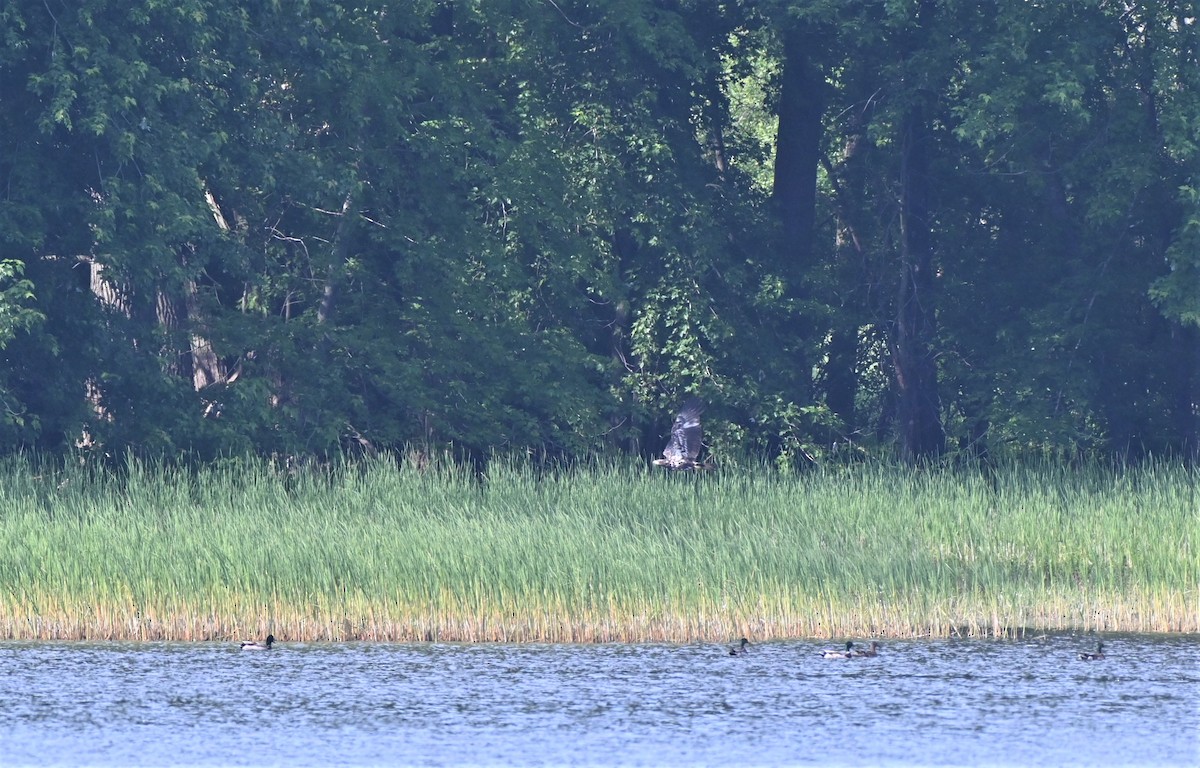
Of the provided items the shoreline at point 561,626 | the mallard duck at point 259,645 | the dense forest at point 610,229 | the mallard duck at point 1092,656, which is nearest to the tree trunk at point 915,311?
the dense forest at point 610,229

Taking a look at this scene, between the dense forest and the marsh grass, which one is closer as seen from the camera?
the marsh grass

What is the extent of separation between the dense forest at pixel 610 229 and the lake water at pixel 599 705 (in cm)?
807

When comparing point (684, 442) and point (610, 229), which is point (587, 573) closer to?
point (684, 442)

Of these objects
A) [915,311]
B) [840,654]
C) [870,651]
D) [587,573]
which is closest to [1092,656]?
[870,651]

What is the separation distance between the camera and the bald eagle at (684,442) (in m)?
21.5

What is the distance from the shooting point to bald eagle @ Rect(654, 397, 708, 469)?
21531mm

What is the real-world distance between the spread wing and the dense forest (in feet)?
1.85

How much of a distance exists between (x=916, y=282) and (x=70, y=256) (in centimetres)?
1021

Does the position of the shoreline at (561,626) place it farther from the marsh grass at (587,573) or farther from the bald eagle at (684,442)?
the bald eagle at (684,442)

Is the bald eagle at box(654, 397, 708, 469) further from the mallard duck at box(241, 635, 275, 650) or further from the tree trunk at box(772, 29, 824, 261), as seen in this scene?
the mallard duck at box(241, 635, 275, 650)

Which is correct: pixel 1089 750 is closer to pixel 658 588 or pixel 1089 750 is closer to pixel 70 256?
pixel 658 588

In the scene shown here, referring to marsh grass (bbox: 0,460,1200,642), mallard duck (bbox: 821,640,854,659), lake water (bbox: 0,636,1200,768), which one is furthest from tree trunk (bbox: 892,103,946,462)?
mallard duck (bbox: 821,640,854,659)

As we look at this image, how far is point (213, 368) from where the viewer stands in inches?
822

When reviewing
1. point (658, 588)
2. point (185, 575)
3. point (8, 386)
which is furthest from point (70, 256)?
point (658, 588)
